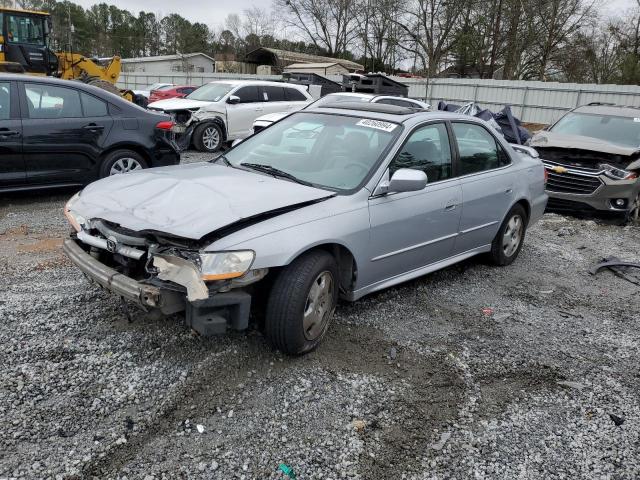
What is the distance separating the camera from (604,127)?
30.7 feet

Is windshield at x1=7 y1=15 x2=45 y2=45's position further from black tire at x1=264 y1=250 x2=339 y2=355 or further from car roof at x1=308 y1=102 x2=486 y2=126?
black tire at x1=264 y1=250 x2=339 y2=355

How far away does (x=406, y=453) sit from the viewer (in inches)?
110

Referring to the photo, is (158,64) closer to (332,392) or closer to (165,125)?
(165,125)

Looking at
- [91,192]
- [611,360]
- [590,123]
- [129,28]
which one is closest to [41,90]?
[91,192]

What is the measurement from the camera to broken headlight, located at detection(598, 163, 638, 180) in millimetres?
8070

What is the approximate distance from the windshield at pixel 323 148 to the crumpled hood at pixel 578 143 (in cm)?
546

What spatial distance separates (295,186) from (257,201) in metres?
0.46

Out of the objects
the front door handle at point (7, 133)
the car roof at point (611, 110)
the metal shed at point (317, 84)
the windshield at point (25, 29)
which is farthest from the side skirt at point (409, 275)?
the windshield at point (25, 29)

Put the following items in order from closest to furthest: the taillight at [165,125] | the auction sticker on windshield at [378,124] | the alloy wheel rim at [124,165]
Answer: the auction sticker on windshield at [378,124]
the alloy wheel rim at [124,165]
the taillight at [165,125]

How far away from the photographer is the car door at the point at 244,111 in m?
13.2

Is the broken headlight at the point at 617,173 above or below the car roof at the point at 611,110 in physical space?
below

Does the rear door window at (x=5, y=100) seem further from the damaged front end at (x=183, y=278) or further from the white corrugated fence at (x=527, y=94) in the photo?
the white corrugated fence at (x=527, y=94)

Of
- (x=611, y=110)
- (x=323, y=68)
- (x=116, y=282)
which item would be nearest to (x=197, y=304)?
(x=116, y=282)

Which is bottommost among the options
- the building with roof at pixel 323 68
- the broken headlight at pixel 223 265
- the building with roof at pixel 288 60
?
the broken headlight at pixel 223 265
